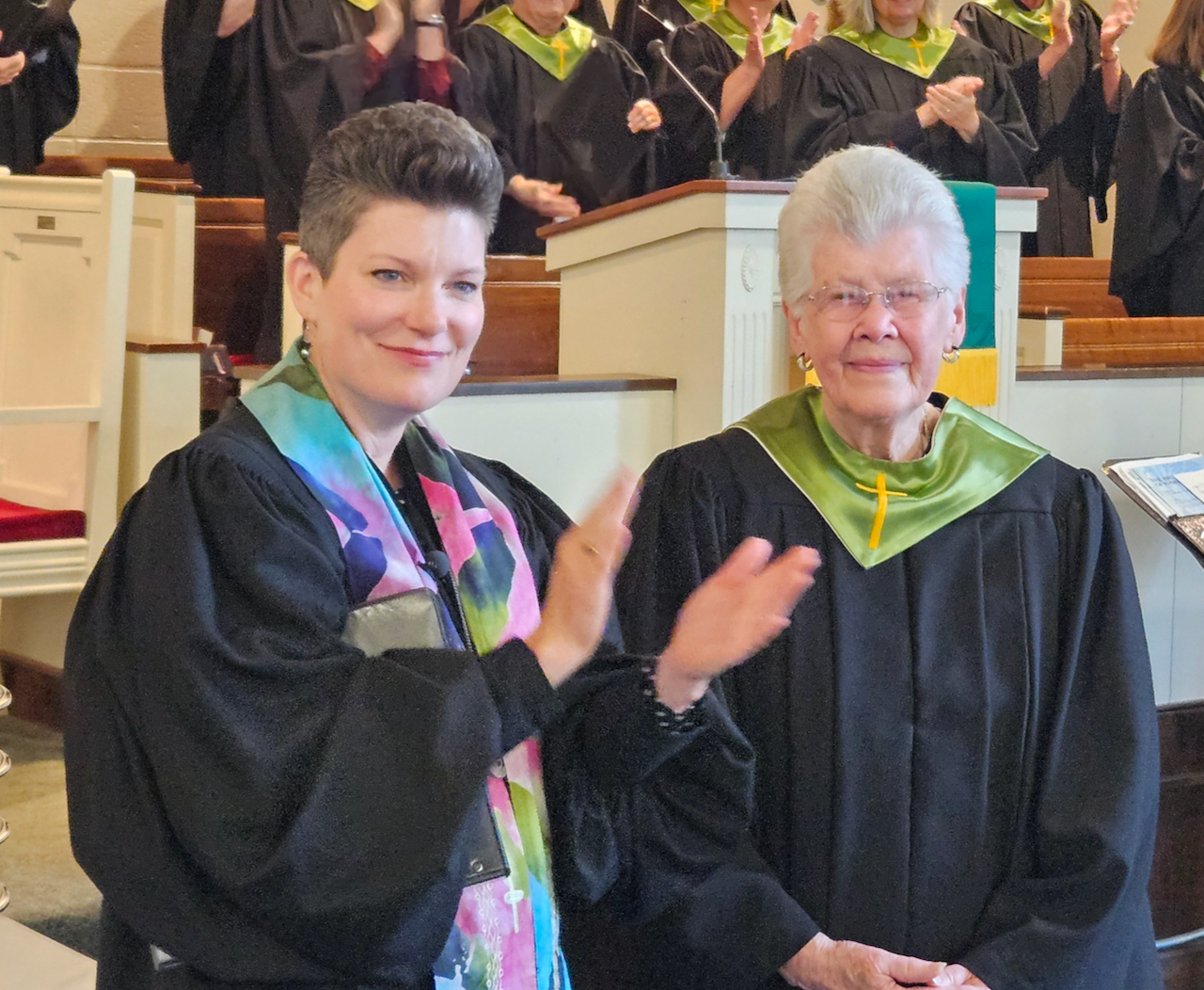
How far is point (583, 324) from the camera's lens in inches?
179

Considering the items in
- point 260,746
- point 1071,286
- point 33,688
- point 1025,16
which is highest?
point 1025,16

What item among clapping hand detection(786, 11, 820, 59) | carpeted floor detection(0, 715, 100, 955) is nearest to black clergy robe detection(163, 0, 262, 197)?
clapping hand detection(786, 11, 820, 59)

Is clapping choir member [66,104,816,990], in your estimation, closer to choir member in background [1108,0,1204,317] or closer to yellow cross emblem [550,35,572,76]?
yellow cross emblem [550,35,572,76]

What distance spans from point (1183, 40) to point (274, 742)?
238 inches

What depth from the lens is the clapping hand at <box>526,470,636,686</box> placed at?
1677 mm

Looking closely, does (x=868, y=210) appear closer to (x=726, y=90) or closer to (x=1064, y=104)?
(x=726, y=90)

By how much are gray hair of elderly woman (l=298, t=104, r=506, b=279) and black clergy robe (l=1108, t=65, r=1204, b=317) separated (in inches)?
224

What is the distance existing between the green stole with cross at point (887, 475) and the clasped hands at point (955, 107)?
3.20 m

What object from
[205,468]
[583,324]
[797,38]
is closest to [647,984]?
[205,468]

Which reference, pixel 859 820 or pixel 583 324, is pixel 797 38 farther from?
pixel 859 820

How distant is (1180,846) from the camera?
13.1ft

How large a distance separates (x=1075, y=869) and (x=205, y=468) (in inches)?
49.5

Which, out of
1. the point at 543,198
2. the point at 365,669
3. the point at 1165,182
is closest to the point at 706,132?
the point at 543,198

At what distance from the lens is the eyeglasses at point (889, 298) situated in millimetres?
2189
